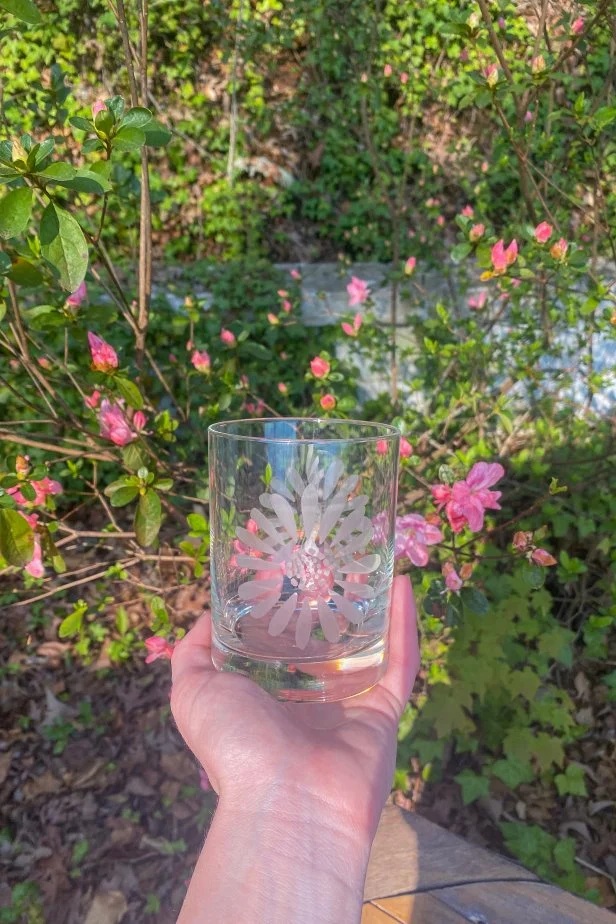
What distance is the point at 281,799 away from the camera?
3.30ft

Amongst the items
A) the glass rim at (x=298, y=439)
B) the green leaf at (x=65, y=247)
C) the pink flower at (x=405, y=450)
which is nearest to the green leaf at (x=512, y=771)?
the pink flower at (x=405, y=450)

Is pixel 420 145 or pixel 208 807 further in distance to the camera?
→ pixel 420 145

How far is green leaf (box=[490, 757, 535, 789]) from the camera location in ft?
7.23

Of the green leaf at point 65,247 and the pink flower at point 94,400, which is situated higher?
the green leaf at point 65,247

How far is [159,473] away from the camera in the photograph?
212cm

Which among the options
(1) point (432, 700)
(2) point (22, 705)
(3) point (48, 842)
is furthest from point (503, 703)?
(2) point (22, 705)

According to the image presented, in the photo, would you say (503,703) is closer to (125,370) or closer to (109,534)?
(109,534)

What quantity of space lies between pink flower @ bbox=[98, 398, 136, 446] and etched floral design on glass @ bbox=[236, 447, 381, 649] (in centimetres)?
77

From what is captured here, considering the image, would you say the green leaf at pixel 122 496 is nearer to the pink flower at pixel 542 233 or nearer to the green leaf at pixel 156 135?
the green leaf at pixel 156 135

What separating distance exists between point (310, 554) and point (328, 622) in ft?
0.39

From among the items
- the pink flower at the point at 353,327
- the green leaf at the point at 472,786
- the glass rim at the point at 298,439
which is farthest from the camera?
the pink flower at the point at 353,327

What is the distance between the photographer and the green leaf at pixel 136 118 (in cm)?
122

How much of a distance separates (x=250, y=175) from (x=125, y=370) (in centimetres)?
386

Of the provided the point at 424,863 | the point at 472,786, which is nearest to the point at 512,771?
the point at 472,786
